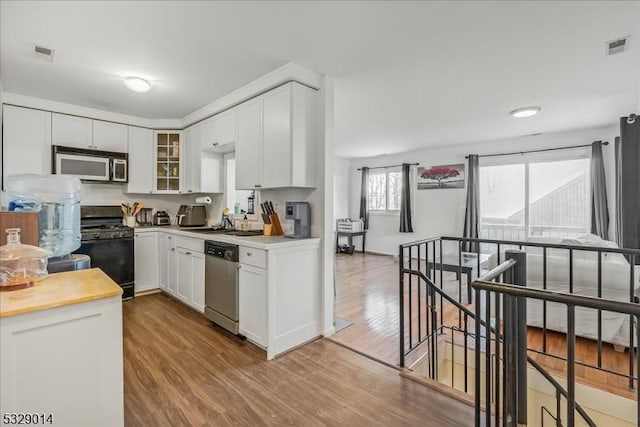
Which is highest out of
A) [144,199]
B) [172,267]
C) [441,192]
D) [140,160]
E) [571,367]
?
[140,160]

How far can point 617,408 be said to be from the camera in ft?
7.13

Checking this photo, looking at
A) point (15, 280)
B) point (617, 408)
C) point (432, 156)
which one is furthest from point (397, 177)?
point (15, 280)

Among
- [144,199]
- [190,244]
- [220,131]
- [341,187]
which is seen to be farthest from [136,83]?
[341,187]

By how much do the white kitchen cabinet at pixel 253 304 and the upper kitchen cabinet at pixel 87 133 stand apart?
2.95 m

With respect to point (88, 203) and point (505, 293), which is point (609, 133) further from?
point (88, 203)

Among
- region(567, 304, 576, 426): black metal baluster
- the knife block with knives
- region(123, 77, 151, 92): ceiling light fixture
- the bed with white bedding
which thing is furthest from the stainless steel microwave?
the bed with white bedding

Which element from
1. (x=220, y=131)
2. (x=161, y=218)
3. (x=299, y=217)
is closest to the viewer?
(x=299, y=217)

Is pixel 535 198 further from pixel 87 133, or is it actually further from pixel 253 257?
pixel 87 133

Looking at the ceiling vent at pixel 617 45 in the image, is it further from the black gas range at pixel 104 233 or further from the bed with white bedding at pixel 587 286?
the black gas range at pixel 104 233

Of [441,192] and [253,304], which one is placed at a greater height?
[441,192]

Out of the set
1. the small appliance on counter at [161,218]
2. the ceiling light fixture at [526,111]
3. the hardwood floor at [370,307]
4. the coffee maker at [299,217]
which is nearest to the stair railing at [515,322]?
the hardwood floor at [370,307]

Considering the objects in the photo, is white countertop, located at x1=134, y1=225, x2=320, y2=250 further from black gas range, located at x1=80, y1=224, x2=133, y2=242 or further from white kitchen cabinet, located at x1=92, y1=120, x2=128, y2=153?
white kitchen cabinet, located at x1=92, y1=120, x2=128, y2=153

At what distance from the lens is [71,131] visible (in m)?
3.77

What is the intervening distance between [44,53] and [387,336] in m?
3.93
